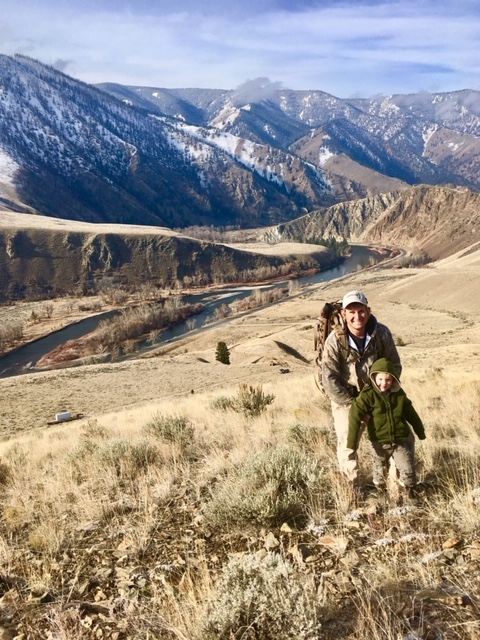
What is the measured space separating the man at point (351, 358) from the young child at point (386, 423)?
25 centimetres

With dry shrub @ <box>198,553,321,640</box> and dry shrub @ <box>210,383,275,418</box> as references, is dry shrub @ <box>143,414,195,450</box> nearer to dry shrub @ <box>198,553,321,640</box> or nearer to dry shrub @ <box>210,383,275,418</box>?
dry shrub @ <box>210,383,275,418</box>

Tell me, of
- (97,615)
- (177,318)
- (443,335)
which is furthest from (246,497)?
(177,318)

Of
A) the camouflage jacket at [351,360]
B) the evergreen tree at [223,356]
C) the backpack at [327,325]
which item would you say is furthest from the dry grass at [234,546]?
the evergreen tree at [223,356]

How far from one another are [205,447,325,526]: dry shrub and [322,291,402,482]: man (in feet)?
1.96

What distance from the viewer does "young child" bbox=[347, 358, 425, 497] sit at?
4.41 metres

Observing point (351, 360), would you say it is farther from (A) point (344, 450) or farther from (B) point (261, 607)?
(B) point (261, 607)

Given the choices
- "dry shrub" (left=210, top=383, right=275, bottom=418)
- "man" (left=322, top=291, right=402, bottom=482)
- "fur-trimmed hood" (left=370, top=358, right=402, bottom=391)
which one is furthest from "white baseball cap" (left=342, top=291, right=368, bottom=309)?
"dry shrub" (left=210, top=383, right=275, bottom=418)

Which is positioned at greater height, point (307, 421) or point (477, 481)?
point (477, 481)

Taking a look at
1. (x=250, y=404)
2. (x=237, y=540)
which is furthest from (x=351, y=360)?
(x=250, y=404)

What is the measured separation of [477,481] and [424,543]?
1.34 metres

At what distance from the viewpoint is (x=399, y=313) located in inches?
2608

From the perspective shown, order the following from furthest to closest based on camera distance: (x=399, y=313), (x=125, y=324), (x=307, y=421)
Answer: (x=125, y=324), (x=399, y=313), (x=307, y=421)

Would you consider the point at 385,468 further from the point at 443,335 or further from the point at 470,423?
the point at 443,335

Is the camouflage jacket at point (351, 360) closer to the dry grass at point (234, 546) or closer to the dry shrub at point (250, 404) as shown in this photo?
the dry grass at point (234, 546)
